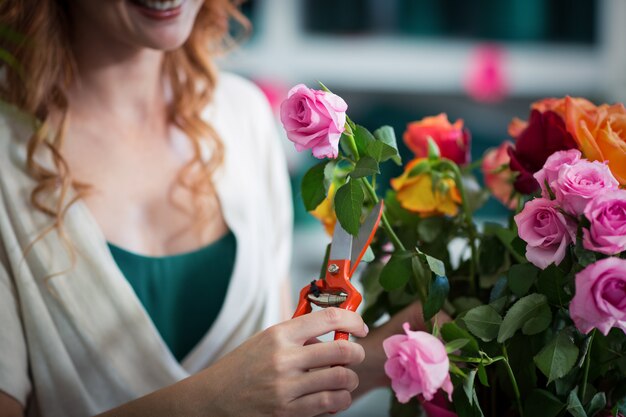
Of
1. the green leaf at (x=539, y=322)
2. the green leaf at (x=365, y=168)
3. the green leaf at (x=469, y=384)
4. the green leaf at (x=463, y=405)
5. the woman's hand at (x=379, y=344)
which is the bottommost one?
the woman's hand at (x=379, y=344)

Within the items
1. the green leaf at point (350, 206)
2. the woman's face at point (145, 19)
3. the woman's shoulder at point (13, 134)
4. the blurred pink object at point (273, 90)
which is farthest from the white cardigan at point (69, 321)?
the blurred pink object at point (273, 90)

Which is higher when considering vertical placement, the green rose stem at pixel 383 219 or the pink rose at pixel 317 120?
the pink rose at pixel 317 120

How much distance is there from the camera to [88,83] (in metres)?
1.03

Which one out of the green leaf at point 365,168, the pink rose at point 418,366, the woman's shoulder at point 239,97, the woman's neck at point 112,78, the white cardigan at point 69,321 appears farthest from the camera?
the woman's shoulder at point 239,97

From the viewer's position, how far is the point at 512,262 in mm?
733

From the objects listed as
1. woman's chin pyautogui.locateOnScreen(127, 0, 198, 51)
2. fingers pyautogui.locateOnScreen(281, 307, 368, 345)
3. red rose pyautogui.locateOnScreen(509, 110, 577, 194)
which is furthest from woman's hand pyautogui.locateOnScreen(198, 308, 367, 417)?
woman's chin pyautogui.locateOnScreen(127, 0, 198, 51)

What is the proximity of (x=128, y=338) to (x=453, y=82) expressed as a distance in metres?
1.52

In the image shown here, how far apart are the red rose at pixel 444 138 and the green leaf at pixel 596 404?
11.2 inches

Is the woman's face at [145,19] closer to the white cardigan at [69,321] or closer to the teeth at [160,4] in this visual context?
the teeth at [160,4]

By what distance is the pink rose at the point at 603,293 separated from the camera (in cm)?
51

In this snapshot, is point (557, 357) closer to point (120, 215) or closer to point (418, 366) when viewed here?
point (418, 366)

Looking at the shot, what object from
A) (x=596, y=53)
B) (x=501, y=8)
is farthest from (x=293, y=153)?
(x=596, y=53)

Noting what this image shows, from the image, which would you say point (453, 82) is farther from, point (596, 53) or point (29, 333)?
point (29, 333)

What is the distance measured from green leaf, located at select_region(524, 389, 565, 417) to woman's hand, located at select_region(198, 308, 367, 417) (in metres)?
0.14
